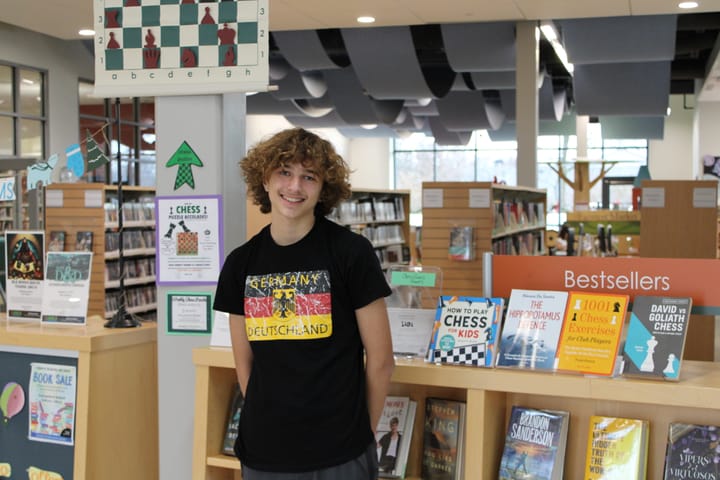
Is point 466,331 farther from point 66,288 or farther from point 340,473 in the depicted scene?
point 66,288

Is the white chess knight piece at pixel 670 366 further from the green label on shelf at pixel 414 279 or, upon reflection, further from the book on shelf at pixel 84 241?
the book on shelf at pixel 84 241

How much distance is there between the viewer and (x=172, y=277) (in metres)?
3.36

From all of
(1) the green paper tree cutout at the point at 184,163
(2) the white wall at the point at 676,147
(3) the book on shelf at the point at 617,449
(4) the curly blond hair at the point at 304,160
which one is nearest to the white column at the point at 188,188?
(1) the green paper tree cutout at the point at 184,163

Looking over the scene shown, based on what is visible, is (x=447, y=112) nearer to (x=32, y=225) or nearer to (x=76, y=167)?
(x=32, y=225)

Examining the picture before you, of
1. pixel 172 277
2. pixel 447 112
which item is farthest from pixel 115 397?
pixel 447 112

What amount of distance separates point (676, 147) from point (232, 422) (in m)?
21.2

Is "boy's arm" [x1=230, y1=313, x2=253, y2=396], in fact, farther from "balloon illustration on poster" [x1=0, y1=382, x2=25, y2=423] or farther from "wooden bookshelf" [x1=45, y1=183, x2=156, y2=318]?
"wooden bookshelf" [x1=45, y1=183, x2=156, y2=318]

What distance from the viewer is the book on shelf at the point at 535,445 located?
2635 millimetres

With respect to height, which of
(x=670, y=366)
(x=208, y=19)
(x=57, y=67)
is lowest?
(x=670, y=366)

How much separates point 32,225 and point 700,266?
5.99 metres

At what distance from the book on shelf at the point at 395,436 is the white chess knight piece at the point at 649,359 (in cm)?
78

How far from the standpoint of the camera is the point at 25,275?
382cm

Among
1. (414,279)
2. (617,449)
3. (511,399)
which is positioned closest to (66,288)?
(414,279)

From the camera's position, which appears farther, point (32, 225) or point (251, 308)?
point (32, 225)
